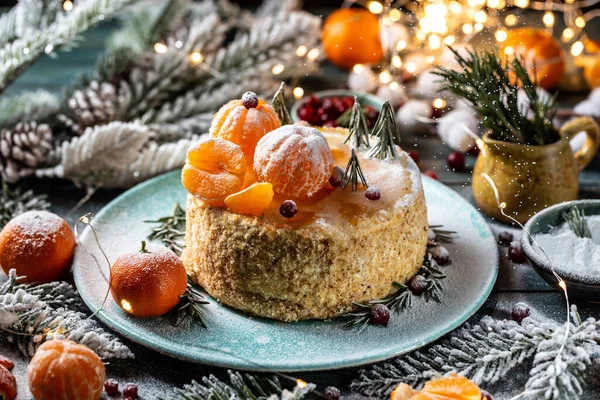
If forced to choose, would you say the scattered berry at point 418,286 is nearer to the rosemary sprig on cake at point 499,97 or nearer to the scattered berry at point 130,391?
the rosemary sprig on cake at point 499,97

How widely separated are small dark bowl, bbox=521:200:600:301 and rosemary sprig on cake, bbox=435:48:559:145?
0.29m

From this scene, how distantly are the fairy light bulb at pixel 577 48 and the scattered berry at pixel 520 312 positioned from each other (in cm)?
167

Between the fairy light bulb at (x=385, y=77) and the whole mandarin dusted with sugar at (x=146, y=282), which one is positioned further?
the fairy light bulb at (x=385, y=77)

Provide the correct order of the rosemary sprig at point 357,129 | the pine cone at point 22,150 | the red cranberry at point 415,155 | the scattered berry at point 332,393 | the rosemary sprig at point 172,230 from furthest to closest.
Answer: the red cranberry at point 415,155 → the pine cone at point 22,150 → the rosemary sprig at point 172,230 → the rosemary sprig at point 357,129 → the scattered berry at point 332,393

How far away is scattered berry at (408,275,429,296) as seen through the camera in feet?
7.31

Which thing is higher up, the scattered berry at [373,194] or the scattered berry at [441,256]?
the scattered berry at [373,194]

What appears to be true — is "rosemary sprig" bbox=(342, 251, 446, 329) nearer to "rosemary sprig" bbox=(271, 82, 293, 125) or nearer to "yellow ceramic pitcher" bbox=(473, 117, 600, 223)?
"yellow ceramic pitcher" bbox=(473, 117, 600, 223)

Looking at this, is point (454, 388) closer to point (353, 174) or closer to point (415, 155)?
point (353, 174)

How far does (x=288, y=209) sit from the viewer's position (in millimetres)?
2037

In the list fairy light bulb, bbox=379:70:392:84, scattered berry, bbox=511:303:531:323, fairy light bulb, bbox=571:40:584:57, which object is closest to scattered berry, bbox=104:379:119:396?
scattered berry, bbox=511:303:531:323

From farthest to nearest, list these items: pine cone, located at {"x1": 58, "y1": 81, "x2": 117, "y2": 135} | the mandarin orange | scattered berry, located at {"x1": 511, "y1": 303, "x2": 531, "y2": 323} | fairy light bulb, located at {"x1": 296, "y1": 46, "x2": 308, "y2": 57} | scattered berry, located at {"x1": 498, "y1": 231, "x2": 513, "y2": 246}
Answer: fairy light bulb, located at {"x1": 296, "y1": 46, "x2": 308, "y2": 57} → pine cone, located at {"x1": 58, "y1": 81, "x2": 117, "y2": 135} → scattered berry, located at {"x1": 498, "y1": 231, "x2": 513, "y2": 246} → scattered berry, located at {"x1": 511, "y1": 303, "x2": 531, "y2": 323} → the mandarin orange

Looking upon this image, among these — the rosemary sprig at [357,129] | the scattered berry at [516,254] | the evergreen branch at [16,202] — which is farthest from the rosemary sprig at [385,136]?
the evergreen branch at [16,202]

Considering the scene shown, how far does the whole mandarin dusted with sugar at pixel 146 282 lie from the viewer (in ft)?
6.75

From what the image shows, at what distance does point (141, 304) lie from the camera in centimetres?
207
